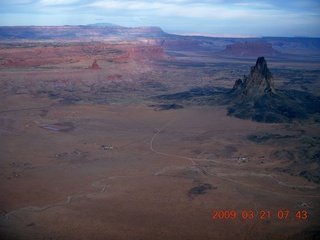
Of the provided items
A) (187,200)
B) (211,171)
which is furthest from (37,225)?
(211,171)

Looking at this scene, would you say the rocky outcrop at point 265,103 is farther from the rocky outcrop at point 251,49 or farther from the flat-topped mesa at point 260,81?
the rocky outcrop at point 251,49

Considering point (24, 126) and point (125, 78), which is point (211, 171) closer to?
point (24, 126)

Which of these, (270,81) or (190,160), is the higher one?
(270,81)

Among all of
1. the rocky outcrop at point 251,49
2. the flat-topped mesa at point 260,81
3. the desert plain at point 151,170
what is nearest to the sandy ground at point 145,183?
the desert plain at point 151,170
